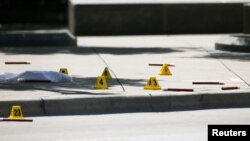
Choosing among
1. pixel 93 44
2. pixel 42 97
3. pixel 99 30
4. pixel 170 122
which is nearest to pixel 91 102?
pixel 42 97

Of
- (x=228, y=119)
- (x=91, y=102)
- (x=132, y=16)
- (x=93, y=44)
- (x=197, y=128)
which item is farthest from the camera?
(x=132, y=16)

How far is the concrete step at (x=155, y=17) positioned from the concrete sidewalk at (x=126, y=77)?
→ 8.84 feet

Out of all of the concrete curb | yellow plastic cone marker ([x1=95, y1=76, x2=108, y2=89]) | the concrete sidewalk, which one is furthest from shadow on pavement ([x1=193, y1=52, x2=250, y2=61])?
yellow plastic cone marker ([x1=95, y1=76, x2=108, y2=89])

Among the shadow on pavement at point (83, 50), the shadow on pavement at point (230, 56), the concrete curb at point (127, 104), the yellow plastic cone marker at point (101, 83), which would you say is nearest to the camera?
the concrete curb at point (127, 104)

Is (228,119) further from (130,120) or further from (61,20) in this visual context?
(61,20)

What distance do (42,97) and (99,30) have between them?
12.9 metres

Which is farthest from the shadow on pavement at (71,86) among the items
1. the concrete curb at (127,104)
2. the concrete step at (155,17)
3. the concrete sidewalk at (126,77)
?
the concrete step at (155,17)

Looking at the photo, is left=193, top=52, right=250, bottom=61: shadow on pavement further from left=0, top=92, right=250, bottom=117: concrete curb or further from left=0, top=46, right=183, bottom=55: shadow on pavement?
left=0, top=92, right=250, bottom=117: concrete curb

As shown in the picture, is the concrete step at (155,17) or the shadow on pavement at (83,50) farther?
the concrete step at (155,17)

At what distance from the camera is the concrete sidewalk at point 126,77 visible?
1098cm

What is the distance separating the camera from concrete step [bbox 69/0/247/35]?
23734 millimetres

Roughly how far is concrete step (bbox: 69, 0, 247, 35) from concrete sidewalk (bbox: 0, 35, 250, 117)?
2.69 meters

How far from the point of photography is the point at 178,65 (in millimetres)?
15281

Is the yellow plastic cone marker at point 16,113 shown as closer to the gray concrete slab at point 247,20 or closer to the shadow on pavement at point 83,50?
the shadow on pavement at point 83,50
